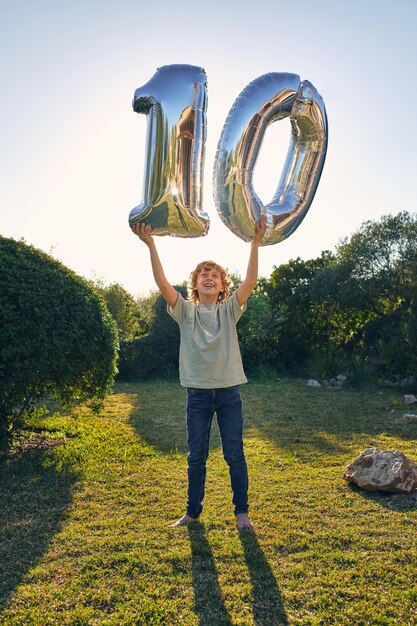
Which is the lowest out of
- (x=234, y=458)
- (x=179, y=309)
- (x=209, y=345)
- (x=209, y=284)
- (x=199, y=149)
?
(x=234, y=458)

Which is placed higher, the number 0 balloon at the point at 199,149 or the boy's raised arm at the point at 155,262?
the number 0 balloon at the point at 199,149

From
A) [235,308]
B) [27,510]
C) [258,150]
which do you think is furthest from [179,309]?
[27,510]

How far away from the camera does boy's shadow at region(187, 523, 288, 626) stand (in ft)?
7.97

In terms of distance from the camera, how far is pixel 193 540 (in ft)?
10.6

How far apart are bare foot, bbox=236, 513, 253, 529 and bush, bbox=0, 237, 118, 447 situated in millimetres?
2222

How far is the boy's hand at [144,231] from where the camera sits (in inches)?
129

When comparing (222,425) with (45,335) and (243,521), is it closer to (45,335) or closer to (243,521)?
(243,521)

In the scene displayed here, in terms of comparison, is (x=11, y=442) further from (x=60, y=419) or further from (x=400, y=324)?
(x=400, y=324)

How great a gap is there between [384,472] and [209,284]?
193cm

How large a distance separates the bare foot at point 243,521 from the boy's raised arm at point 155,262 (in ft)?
4.58

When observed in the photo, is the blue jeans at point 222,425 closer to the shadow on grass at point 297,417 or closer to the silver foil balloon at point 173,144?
the silver foil balloon at point 173,144

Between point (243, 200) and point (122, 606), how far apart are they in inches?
86.9

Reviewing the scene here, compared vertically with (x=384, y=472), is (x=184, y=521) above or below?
below

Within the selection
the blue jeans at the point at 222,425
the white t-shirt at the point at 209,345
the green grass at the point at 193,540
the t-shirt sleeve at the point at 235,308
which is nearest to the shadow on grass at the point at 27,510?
the green grass at the point at 193,540
